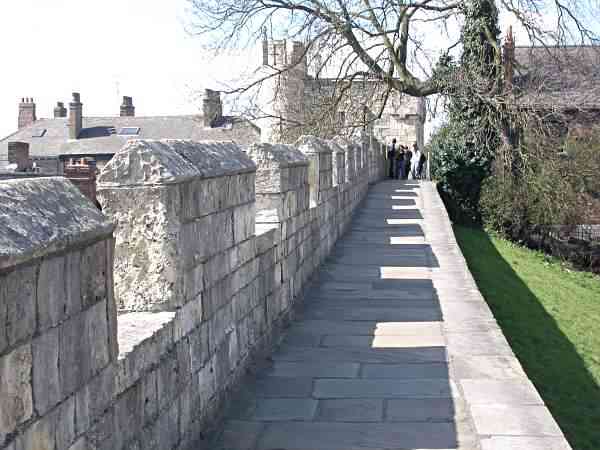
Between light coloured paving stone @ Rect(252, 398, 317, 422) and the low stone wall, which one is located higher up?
the low stone wall

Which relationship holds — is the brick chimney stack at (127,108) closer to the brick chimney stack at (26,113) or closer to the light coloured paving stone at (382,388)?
the brick chimney stack at (26,113)

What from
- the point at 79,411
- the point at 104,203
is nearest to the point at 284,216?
the point at 104,203

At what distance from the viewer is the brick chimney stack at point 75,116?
52969mm

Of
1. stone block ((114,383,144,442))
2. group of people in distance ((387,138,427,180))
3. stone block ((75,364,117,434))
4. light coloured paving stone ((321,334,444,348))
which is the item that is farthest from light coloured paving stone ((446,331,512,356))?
group of people in distance ((387,138,427,180))

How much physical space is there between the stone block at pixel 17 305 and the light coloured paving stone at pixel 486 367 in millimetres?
3854

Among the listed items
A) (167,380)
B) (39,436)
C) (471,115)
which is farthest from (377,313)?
(471,115)

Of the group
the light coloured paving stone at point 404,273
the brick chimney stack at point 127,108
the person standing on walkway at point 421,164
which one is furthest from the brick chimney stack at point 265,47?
the brick chimney stack at point 127,108

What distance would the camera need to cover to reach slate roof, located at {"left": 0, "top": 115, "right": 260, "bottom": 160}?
51.6 m

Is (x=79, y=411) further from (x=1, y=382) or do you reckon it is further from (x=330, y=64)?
(x=330, y=64)

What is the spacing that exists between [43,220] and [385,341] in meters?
4.80

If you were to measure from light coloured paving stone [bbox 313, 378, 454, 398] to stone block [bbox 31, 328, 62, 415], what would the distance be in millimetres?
3103

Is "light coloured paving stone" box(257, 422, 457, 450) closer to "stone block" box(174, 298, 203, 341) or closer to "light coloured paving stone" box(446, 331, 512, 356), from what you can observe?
"stone block" box(174, 298, 203, 341)

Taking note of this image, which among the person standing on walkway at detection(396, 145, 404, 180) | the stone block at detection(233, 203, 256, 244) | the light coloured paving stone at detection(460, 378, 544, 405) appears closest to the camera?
the light coloured paving stone at detection(460, 378, 544, 405)

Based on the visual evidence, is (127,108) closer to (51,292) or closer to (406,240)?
(406,240)
